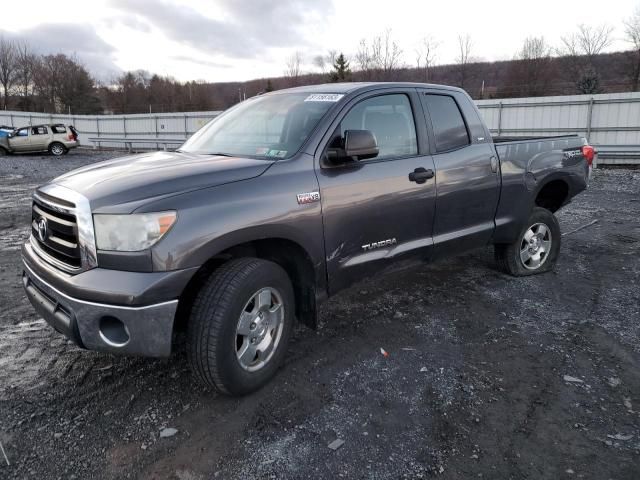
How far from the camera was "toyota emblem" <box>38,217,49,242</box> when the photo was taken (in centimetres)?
291

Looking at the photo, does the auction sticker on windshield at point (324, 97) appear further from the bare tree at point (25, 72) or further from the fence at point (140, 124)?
the bare tree at point (25, 72)

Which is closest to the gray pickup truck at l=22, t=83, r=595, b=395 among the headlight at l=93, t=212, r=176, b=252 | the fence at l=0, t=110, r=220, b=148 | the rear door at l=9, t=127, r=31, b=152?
the headlight at l=93, t=212, r=176, b=252

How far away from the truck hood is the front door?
576mm

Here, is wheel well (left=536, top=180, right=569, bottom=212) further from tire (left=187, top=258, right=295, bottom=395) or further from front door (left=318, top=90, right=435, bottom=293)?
tire (left=187, top=258, right=295, bottom=395)

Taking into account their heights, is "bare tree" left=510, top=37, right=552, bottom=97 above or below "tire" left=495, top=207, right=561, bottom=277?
above

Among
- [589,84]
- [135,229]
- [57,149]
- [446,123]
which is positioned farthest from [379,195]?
[589,84]

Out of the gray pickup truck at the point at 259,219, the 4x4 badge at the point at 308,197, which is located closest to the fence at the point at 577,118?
the gray pickup truck at the point at 259,219

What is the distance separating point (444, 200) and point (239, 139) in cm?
170

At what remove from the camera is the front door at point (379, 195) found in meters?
3.24

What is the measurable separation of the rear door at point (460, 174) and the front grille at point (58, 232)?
2.63 meters

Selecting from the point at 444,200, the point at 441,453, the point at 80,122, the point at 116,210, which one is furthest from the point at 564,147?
the point at 80,122

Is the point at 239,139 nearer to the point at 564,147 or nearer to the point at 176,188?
the point at 176,188

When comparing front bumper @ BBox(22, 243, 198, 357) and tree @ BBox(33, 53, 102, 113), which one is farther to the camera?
tree @ BBox(33, 53, 102, 113)

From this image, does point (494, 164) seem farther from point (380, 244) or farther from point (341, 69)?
point (341, 69)
